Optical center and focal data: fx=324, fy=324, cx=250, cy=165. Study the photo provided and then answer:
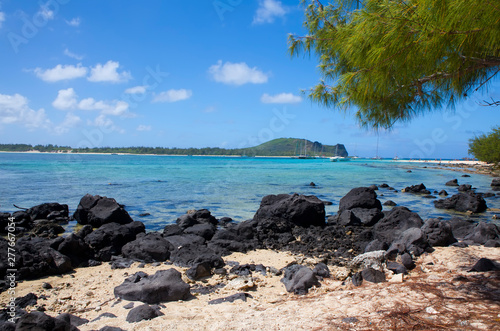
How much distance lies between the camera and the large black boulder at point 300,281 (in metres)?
4.87

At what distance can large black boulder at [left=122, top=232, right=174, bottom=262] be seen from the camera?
22.6 ft

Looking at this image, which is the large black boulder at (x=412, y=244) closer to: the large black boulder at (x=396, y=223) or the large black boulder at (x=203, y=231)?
the large black boulder at (x=396, y=223)

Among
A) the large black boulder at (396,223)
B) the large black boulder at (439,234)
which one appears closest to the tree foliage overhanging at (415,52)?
the large black boulder at (439,234)

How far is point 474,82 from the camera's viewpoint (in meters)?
4.80

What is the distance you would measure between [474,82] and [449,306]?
323 centimetres

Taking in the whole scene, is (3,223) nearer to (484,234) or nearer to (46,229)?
(46,229)

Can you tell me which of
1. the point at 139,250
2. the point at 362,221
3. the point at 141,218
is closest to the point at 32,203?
the point at 141,218

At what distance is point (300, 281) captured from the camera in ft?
16.4

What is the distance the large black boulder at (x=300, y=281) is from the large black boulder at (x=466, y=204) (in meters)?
12.0

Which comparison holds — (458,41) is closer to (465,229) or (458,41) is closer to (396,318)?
(396,318)

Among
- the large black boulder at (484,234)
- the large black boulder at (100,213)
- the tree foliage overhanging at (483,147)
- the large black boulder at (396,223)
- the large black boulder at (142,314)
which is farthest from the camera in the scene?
the tree foliage overhanging at (483,147)

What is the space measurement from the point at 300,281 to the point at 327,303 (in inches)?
35.1

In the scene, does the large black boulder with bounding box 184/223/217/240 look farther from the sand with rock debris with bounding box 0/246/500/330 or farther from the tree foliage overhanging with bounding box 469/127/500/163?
the tree foliage overhanging with bounding box 469/127/500/163

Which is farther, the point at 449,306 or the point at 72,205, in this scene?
the point at 72,205
